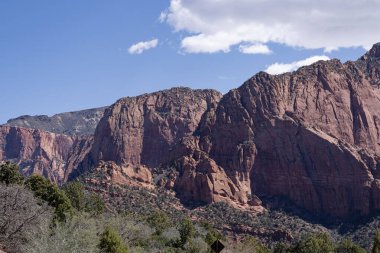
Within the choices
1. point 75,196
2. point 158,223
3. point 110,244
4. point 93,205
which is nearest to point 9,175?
point 110,244

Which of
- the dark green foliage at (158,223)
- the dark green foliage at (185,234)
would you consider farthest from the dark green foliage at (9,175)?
the dark green foliage at (158,223)

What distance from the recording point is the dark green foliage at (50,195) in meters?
59.5

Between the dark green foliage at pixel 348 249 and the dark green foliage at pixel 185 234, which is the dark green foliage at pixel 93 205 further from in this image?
the dark green foliage at pixel 348 249

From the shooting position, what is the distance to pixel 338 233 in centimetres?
12444

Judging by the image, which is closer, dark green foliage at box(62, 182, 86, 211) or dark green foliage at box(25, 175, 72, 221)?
dark green foliage at box(25, 175, 72, 221)

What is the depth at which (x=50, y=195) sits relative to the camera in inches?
2462

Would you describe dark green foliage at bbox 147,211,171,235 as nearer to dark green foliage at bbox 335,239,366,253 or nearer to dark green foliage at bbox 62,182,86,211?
dark green foliage at bbox 62,182,86,211

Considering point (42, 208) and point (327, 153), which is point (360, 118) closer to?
point (327, 153)

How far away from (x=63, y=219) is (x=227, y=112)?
10536 centimetres

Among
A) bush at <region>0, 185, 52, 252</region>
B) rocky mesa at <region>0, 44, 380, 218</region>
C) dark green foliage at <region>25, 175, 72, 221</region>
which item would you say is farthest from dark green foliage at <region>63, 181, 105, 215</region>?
rocky mesa at <region>0, 44, 380, 218</region>

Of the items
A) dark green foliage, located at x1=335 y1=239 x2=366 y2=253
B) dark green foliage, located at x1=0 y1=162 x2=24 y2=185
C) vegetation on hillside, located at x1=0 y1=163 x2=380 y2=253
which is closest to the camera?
vegetation on hillside, located at x1=0 y1=163 x2=380 y2=253

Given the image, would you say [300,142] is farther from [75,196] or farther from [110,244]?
[110,244]

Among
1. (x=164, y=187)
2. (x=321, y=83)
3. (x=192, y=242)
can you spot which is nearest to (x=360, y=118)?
(x=321, y=83)

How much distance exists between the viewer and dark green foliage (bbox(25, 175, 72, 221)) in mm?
59522
